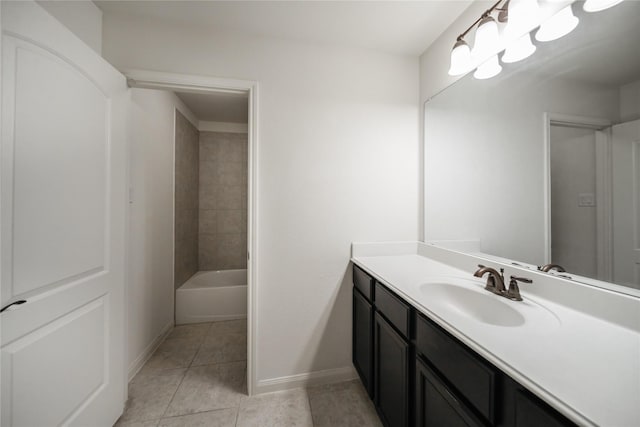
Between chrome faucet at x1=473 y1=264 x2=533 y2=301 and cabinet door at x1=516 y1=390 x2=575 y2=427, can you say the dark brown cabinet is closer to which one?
cabinet door at x1=516 y1=390 x2=575 y2=427

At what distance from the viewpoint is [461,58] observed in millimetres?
1271

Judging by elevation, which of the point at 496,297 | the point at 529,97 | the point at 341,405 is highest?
the point at 529,97

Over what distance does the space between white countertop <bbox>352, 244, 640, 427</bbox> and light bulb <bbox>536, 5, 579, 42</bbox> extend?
3.49ft

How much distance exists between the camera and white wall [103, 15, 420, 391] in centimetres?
153

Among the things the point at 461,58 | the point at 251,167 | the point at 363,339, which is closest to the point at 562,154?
the point at 461,58

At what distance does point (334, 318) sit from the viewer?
5.49 feet

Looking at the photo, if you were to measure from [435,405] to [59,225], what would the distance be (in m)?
1.65

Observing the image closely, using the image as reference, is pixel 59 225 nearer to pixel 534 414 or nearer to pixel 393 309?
pixel 393 309

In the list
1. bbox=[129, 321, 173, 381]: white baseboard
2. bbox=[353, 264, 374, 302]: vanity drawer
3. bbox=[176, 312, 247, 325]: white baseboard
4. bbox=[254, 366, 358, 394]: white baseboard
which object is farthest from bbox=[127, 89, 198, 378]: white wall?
bbox=[353, 264, 374, 302]: vanity drawer

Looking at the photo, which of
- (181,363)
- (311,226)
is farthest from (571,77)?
(181,363)

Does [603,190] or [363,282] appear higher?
[603,190]

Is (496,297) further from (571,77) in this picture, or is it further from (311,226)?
(311,226)

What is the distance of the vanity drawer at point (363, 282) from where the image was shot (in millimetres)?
1362

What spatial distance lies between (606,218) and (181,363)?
2.62 m
